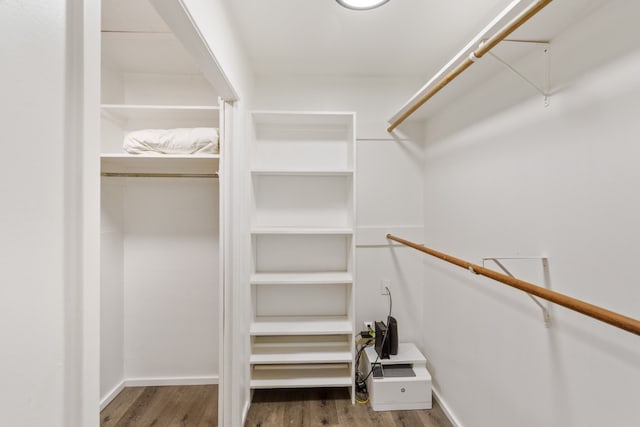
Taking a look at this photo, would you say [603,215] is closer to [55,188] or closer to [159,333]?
[55,188]

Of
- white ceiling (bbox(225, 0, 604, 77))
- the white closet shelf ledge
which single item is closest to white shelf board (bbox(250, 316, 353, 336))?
the white closet shelf ledge

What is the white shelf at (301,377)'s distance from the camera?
207 centimetres

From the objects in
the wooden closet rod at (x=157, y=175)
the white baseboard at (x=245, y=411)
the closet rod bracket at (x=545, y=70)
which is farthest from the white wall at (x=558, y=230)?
the wooden closet rod at (x=157, y=175)

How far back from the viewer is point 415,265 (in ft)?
8.05

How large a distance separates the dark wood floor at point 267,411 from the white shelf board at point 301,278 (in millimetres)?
867

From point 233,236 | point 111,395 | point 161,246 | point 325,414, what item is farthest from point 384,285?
point 111,395

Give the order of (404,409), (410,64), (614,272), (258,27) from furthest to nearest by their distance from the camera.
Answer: (410,64), (404,409), (258,27), (614,272)

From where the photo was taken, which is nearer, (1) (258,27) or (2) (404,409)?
(1) (258,27)

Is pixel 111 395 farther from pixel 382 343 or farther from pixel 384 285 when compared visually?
pixel 384 285

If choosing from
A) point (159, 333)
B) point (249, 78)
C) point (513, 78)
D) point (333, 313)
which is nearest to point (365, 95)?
point (249, 78)

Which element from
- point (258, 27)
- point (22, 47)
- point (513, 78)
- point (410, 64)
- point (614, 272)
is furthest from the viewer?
point (410, 64)

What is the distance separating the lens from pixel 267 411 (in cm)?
205

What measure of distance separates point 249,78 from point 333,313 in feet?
6.22

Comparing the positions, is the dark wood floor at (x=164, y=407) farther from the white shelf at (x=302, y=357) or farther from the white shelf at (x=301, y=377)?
the white shelf at (x=302, y=357)
